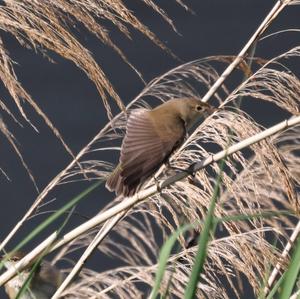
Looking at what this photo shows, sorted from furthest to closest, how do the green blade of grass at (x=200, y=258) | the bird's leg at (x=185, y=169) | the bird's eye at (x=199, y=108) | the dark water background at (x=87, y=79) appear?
1. the dark water background at (x=87, y=79)
2. the bird's eye at (x=199, y=108)
3. the bird's leg at (x=185, y=169)
4. the green blade of grass at (x=200, y=258)

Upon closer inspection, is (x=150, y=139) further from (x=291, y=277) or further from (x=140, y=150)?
(x=291, y=277)

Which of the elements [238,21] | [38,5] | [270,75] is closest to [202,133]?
[270,75]

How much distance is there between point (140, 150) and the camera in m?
3.42

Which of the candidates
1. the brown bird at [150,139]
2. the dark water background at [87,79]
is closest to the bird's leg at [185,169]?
the brown bird at [150,139]

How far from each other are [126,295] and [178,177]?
0.44 metres

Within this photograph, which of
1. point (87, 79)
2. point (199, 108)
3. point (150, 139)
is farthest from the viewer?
point (87, 79)

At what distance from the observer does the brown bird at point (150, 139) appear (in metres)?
3.26

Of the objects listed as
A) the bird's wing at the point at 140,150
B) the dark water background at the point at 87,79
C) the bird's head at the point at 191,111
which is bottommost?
the dark water background at the point at 87,79

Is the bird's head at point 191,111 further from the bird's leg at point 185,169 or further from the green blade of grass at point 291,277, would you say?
the green blade of grass at point 291,277

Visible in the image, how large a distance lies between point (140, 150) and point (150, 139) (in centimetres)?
12

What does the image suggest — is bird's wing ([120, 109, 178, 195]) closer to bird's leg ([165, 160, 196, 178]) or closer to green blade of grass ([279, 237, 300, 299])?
bird's leg ([165, 160, 196, 178])

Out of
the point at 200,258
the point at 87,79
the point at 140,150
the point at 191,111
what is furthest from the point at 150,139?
the point at 87,79

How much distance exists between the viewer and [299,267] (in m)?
2.42

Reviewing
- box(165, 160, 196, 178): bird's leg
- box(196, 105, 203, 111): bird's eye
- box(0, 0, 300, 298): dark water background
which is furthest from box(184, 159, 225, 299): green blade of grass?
box(0, 0, 300, 298): dark water background
